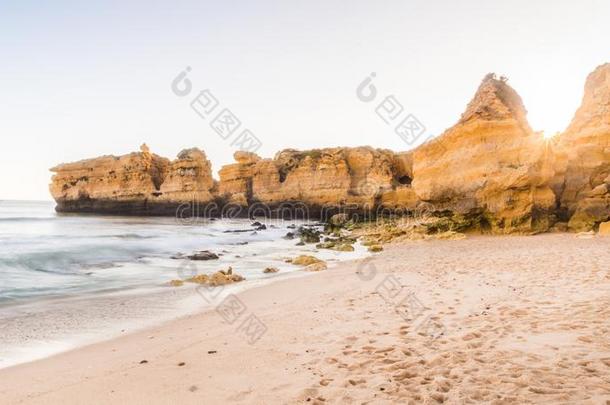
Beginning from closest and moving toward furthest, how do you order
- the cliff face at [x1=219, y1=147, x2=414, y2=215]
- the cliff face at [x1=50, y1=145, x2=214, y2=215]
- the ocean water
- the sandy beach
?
the sandy beach → the ocean water → the cliff face at [x1=219, y1=147, x2=414, y2=215] → the cliff face at [x1=50, y1=145, x2=214, y2=215]

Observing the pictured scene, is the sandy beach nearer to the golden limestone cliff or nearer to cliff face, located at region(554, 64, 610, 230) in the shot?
the golden limestone cliff

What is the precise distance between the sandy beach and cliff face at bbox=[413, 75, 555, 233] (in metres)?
10.1

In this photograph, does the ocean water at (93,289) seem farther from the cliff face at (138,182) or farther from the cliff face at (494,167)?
the cliff face at (138,182)

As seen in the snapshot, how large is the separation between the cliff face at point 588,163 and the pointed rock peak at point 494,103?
95.1 inches

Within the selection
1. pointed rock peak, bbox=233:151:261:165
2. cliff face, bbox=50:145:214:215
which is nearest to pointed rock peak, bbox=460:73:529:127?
pointed rock peak, bbox=233:151:261:165

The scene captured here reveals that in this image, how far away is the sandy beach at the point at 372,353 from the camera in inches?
128

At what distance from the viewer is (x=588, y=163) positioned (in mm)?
17734

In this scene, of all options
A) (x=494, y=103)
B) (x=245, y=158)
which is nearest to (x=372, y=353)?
(x=494, y=103)

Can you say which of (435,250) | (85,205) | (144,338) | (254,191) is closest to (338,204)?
(254,191)

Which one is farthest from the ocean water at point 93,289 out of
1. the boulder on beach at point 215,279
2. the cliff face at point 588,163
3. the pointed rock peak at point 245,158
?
the pointed rock peak at point 245,158

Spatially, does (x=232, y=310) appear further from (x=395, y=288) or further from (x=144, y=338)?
(x=395, y=288)

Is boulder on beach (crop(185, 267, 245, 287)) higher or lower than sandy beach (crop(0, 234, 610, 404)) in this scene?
lower

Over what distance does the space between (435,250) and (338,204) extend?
3495 cm

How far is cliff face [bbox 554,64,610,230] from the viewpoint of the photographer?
16797 millimetres
